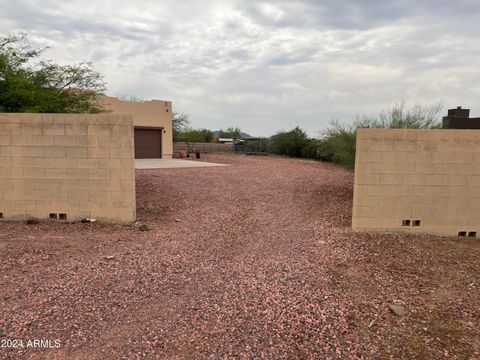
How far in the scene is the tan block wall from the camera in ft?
89.4

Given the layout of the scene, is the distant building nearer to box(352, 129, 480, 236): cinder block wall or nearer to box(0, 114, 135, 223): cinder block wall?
box(352, 129, 480, 236): cinder block wall

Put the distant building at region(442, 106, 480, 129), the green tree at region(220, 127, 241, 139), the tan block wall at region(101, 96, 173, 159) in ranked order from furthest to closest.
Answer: the green tree at region(220, 127, 241, 139) → the tan block wall at region(101, 96, 173, 159) → the distant building at region(442, 106, 480, 129)

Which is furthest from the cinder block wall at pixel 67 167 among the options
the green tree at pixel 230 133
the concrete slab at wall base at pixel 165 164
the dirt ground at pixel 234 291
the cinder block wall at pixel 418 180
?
the green tree at pixel 230 133

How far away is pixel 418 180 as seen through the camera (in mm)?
7113

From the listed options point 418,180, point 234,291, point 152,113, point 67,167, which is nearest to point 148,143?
point 152,113

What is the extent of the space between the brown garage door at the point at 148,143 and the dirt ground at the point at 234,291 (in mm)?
21471

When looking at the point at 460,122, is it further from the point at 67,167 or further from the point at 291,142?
the point at 291,142

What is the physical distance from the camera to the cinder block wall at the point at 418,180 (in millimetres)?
7062

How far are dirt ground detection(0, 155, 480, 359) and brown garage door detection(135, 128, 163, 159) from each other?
21.5 meters

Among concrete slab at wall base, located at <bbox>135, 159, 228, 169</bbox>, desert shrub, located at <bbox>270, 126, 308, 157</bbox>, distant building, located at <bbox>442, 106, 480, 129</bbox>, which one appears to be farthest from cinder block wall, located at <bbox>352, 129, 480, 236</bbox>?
desert shrub, located at <bbox>270, 126, 308, 157</bbox>

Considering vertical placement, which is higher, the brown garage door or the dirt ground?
the brown garage door

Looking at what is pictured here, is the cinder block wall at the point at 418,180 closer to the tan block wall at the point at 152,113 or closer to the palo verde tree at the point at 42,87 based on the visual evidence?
the palo verde tree at the point at 42,87

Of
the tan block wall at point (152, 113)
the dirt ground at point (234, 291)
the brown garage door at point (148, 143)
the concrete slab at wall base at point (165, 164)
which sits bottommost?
the dirt ground at point (234, 291)

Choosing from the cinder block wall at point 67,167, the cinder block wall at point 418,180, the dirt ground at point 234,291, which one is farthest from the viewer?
the cinder block wall at point 67,167
